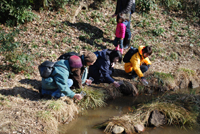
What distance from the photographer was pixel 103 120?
4688mm

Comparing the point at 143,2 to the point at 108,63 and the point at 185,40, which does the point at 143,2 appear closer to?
the point at 185,40

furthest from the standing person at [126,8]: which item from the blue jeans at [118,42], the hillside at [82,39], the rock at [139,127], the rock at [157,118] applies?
the rock at [139,127]

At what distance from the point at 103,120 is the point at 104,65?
4.73 ft

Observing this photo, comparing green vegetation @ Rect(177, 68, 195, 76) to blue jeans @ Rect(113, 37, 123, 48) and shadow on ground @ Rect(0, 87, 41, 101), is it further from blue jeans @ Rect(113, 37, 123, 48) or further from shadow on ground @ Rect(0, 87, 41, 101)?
shadow on ground @ Rect(0, 87, 41, 101)

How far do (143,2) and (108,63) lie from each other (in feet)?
19.2

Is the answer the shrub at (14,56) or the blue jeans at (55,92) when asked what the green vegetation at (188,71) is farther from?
the shrub at (14,56)

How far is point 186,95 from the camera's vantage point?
5.45 meters

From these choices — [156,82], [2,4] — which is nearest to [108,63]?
[156,82]

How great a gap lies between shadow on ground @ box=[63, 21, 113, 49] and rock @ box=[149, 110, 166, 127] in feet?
11.9

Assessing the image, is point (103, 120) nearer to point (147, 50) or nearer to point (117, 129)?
point (117, 129)

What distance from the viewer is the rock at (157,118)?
4.59 m

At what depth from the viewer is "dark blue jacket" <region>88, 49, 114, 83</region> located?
5302mm

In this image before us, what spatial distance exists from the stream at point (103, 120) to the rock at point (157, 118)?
0.37ft

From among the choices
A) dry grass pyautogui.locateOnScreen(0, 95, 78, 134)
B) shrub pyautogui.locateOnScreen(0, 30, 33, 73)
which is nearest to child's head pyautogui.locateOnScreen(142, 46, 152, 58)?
dry grass pyautogui.locateOnScreen(0, 95, 78, 134)
